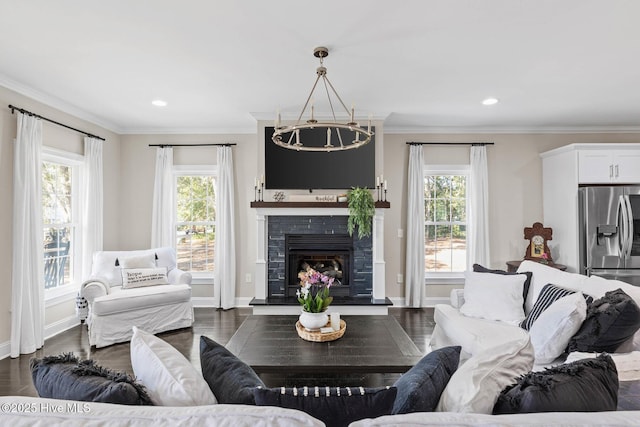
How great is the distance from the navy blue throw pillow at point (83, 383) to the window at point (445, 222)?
4650 millimetres

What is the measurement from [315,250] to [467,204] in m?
2.45

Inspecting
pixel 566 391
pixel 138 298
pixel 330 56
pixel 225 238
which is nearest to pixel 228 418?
pixel 566 391

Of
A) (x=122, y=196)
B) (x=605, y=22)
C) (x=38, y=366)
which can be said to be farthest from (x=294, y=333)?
(x=122, y=196)

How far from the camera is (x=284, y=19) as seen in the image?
7.38ft

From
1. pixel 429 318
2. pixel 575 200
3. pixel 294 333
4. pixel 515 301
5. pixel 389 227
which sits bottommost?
pixel 429 318

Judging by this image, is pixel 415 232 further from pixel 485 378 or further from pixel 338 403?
pixel 338 403

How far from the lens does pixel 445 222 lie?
16.9 ft

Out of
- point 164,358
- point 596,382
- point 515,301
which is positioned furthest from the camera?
point 515,301

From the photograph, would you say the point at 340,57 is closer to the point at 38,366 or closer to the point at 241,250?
the point at 38,366

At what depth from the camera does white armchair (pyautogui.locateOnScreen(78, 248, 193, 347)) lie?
3525 millimetres

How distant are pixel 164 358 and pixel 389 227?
4140 mm

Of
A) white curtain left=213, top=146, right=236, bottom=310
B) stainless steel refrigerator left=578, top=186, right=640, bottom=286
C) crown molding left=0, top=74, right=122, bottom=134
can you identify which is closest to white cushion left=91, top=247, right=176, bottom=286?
white curtain left=213, top=146, right=236, bottom=310

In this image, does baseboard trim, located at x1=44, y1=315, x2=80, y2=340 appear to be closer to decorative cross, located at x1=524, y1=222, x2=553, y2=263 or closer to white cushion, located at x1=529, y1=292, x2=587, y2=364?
white cushion, located at x1=529, y1=292, x2=587, y2=364

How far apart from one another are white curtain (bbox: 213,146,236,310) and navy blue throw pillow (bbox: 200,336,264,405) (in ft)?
11.9
